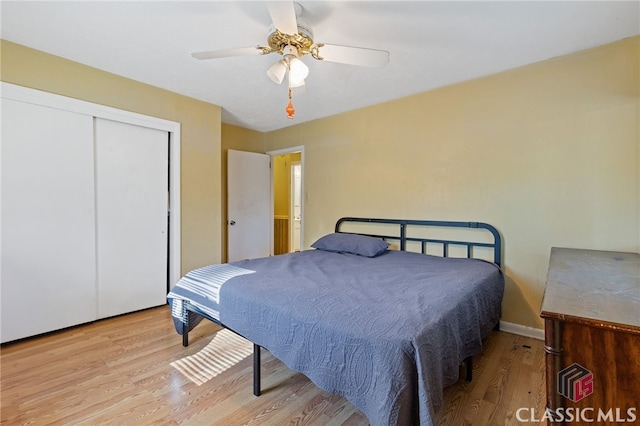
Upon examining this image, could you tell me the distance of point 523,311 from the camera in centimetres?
249

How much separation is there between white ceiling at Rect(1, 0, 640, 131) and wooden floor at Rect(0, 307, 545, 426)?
224 cm

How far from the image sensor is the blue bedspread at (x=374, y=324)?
3.45ft

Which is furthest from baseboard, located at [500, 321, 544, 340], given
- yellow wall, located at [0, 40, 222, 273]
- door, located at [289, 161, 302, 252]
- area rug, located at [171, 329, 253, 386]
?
door, located at [289, 161, 302, 252]

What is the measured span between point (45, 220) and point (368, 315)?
109 inches

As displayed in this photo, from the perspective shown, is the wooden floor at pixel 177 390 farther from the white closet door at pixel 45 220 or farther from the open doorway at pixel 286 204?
the open doorway at pixel 286 204

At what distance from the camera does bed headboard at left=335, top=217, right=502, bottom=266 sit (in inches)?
102

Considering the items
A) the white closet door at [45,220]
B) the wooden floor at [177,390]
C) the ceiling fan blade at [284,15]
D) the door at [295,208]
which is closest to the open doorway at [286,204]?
the door at [295,208]

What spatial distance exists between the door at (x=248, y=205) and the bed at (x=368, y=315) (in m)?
2.00

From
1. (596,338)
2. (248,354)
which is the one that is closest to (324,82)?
(248,354)

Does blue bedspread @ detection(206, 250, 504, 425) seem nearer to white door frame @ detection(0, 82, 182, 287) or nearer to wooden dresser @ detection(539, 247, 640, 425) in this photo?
wooden dresser @ detection(539, 247, 640, 425)

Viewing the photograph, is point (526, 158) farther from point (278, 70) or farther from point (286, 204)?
point (286, 204)

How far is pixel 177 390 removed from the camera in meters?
1.72

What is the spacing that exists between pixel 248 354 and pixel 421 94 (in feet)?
9.78

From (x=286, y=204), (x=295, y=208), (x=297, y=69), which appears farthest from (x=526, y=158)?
(x=286, y=204)
